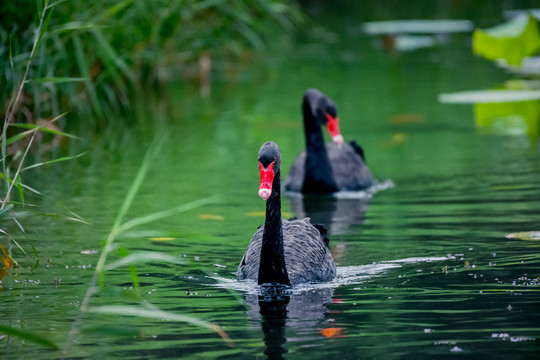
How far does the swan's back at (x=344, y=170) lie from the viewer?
9602 mm

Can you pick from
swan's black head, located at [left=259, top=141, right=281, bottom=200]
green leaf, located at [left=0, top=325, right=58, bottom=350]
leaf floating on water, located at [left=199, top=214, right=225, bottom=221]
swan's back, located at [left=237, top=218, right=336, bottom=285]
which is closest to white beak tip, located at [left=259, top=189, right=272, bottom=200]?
swan's black head, located at [left=259, top=141, right=281, bottom=200]

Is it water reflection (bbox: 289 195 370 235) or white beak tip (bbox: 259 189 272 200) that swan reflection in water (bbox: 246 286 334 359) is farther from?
water reflection (bbox: 289 195 370 235)

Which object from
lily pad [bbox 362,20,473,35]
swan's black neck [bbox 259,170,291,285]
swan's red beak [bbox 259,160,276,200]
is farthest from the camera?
lily pad [bbox 362,20,473,35]

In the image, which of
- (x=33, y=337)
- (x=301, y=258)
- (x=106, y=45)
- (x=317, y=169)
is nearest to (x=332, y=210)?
(x=317, y=169)

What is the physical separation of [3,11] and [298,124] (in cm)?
421

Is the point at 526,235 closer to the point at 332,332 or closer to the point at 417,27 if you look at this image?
the point at 332,332

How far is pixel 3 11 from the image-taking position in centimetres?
977

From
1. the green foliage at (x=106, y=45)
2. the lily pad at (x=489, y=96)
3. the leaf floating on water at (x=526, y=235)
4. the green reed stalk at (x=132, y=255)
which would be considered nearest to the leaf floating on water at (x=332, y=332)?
the green reed stalk at (x=132, y=255)

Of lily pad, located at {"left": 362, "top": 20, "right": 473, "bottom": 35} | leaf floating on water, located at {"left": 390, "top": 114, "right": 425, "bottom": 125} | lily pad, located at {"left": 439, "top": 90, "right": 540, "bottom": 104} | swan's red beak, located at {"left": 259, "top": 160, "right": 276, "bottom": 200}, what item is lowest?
leaf floating on water, located at {"left": 390, "top": 114, "right": 425, "bottom": 125}

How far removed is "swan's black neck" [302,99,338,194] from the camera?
30.8ft

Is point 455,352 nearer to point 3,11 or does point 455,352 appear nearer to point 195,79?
point 3,11

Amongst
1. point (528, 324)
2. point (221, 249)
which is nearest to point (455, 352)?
point (528, 324)

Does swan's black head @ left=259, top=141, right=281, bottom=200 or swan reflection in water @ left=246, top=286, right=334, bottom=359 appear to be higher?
swan's black head @ left=259, top=141, right=281, bottom=200

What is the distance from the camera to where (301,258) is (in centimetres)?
601
